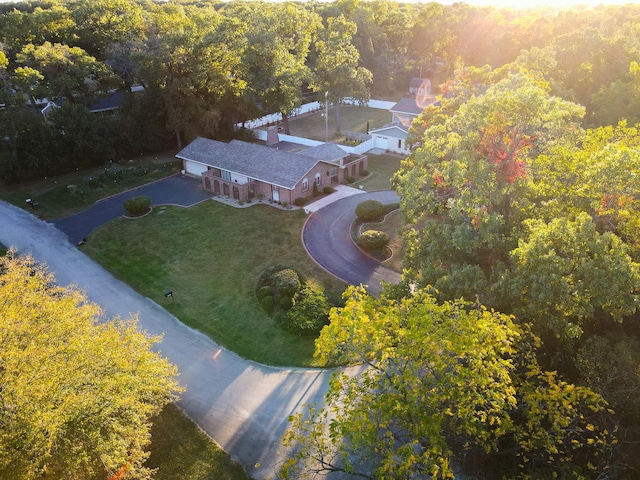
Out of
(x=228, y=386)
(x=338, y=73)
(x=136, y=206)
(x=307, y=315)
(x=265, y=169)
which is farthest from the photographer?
(x=338, y=73)

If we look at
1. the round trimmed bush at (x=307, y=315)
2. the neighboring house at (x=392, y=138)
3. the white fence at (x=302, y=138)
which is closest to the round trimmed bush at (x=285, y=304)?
the round trimmed bush at (x=307, y=315)

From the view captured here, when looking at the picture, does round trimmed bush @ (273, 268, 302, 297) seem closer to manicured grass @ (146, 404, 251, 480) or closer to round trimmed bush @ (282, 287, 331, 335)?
round trimmed bush @ (282, 287, 331, 335)

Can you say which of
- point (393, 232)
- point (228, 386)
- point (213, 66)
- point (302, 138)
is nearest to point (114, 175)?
point (213, 66)

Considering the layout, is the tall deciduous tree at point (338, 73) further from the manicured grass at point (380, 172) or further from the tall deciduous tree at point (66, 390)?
the tall deciduous tree at point (66, 390)

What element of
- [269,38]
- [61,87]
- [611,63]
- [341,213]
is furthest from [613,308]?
[61,87]

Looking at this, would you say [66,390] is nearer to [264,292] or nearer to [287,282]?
[264,292]

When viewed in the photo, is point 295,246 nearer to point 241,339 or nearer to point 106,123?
point 241,339
